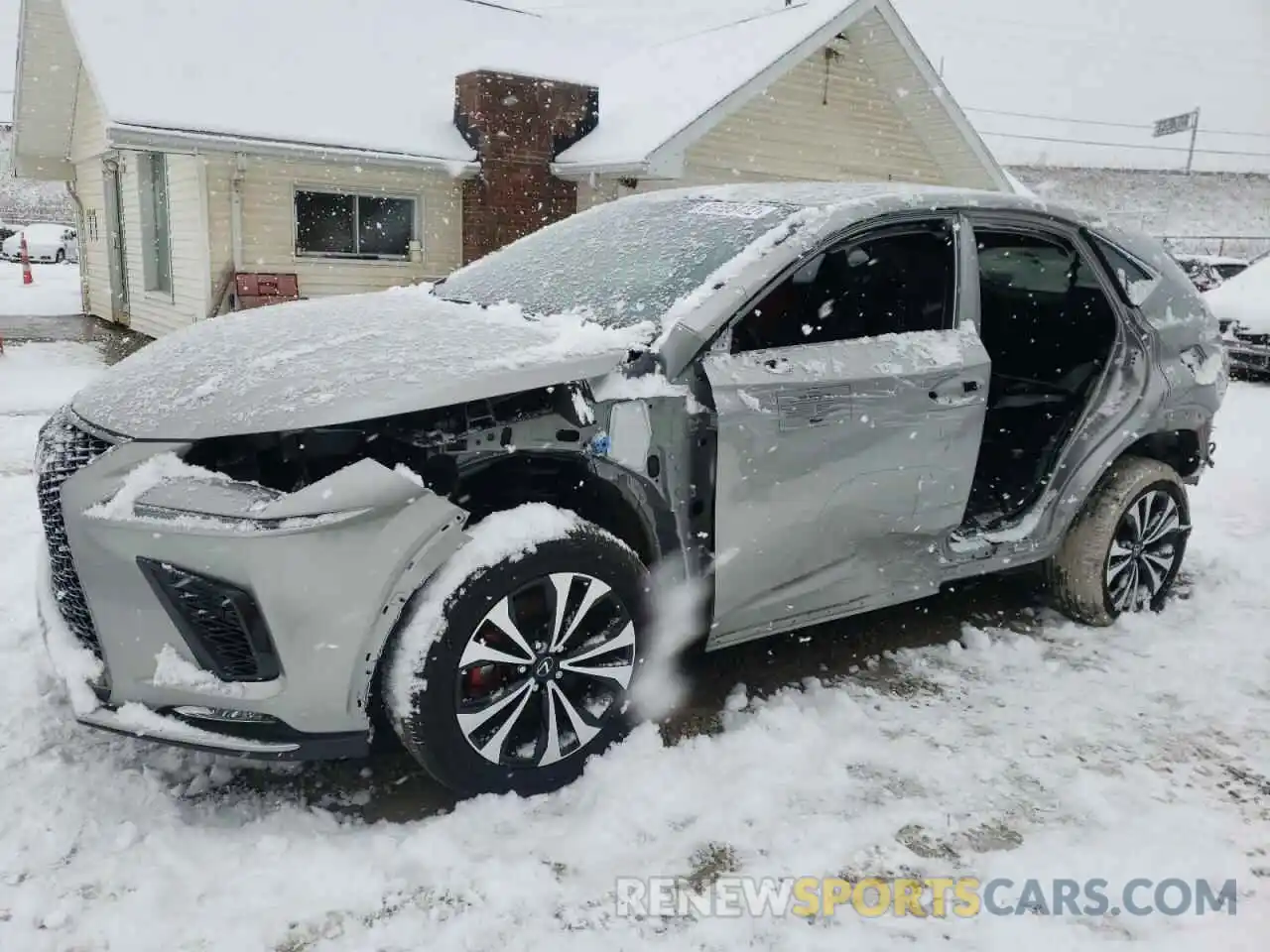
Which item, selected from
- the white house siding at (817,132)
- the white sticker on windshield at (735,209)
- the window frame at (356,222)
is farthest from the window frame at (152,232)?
the white sticker on windshield at (735,209)

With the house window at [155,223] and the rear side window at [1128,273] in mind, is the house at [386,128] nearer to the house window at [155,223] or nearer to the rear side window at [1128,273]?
the house window at [155,223]

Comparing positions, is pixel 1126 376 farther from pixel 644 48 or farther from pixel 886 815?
pixel 644 48

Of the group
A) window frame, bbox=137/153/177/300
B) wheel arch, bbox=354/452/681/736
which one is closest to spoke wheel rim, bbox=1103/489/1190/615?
wheel arch, bbox=354/452/681/736

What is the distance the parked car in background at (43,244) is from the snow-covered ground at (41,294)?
1.77m

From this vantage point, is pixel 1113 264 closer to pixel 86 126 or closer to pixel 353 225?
Result: pixel 353 225

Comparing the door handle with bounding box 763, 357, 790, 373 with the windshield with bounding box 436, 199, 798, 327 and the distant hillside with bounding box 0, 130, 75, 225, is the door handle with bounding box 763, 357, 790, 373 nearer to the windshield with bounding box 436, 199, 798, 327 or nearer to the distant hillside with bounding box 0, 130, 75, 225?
the windshield with bounding box 436, 199, 798, 327

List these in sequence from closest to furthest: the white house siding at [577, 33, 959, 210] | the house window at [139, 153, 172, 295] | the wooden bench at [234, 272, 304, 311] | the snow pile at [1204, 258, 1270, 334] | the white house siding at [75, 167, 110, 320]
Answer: the snow pile at [1204, 258, 1270, 334], the wooden bench at [234, 272, 304, 311], the house window at [139, 153, 172, 295], the white house siding at [577, 33, 959, 210], the white house siding at [75, 167, 110, 320]

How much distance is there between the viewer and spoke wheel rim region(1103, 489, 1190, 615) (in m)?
4.18

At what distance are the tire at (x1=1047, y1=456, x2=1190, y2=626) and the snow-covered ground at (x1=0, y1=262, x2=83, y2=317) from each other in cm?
1839

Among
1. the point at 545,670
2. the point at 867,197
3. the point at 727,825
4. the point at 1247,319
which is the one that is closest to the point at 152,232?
the point at 867,197

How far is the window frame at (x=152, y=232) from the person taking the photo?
Answer: 14195 mm

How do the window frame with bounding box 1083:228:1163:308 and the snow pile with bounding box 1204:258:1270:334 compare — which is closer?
the window frame with bounding box 1083:228:1163:308

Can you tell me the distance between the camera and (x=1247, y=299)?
1218 centimetres

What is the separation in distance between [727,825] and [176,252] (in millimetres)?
13374
